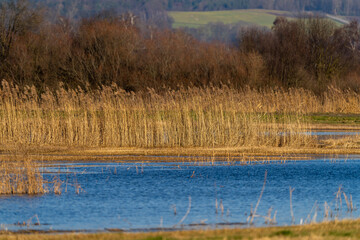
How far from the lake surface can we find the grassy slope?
815 millimetres

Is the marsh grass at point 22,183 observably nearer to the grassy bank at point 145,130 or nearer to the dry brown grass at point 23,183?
the dry brown grass at point 23,183

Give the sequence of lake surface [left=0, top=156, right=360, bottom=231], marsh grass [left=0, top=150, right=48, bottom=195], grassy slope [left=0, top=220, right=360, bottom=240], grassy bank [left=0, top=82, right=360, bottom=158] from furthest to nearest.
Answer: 1. grassy bank [left=0, top=82, right=360, bottom=158]
2. marsh grass [left=0, top=150, right=48, bottom=195]
3. lake surface [left=0, top=156, right=360, bottom=231]
4. grassy slope [left=0, top=220, right=360, bottom=240]

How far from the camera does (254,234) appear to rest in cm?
998

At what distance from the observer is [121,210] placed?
12742mm

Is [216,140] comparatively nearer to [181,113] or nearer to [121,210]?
[181,113]

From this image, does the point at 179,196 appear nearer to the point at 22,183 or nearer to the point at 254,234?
the point at 22,183

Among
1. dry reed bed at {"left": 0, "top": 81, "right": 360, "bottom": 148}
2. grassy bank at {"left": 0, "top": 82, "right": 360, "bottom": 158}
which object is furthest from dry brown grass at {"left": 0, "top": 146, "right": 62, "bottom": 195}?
dry reed bed at {"left": 0, "top": 81, "right": 360, "bottom": 148}

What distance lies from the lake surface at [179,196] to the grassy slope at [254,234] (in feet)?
2.67

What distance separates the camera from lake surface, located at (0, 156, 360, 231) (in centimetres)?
1177

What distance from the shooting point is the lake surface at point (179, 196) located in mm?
11773

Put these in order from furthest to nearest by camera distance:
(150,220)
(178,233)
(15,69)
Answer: (15,69) → (150,220) → (178,233)

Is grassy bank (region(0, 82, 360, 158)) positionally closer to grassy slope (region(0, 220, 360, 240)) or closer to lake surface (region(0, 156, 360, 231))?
lake surface (region(0, 156, 360, 231))

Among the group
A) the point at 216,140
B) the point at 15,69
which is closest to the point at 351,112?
the point at 216,140

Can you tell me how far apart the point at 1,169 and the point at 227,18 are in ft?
611
